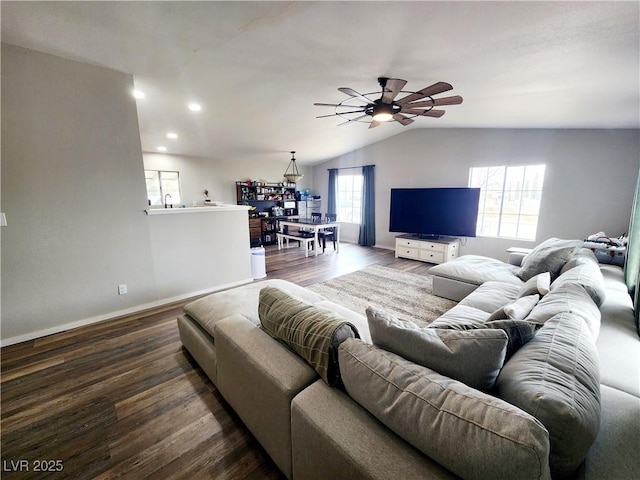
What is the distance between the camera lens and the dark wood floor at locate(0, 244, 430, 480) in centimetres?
143

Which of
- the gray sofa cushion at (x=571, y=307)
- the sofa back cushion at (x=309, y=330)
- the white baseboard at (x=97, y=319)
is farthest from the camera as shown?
the white baseboard at (x=97, y=319)

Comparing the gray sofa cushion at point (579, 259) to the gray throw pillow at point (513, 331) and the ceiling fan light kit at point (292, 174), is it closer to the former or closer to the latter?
the gray throw pillow at point (513, 331)

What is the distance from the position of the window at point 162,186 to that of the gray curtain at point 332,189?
4.19 m

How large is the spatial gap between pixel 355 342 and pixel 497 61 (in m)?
2.87

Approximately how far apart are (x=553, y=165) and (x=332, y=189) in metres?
5.17

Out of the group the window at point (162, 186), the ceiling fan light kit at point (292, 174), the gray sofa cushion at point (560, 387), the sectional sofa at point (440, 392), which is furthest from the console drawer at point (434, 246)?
the window at point (162, 186)

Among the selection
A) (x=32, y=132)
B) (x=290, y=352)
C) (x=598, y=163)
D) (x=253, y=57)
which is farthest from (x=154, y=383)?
(x=598, y=163)

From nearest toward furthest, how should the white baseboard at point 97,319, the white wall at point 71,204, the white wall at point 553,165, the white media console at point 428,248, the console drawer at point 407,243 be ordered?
1. the white wall at point 71,204
2. the white baseboard at point 97,319
3. the white wall at point 553,165
4. the white media console at point 428,248
5. the console drawer at point 407,243

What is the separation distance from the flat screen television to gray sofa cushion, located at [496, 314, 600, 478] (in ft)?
14.1

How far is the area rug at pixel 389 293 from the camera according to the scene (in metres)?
3.27

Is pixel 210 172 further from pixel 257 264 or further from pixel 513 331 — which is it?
pixel 513 331

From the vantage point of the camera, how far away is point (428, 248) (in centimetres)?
541

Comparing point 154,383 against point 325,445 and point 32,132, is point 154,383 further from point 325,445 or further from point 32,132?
point 32,132

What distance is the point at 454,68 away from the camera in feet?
8.75
